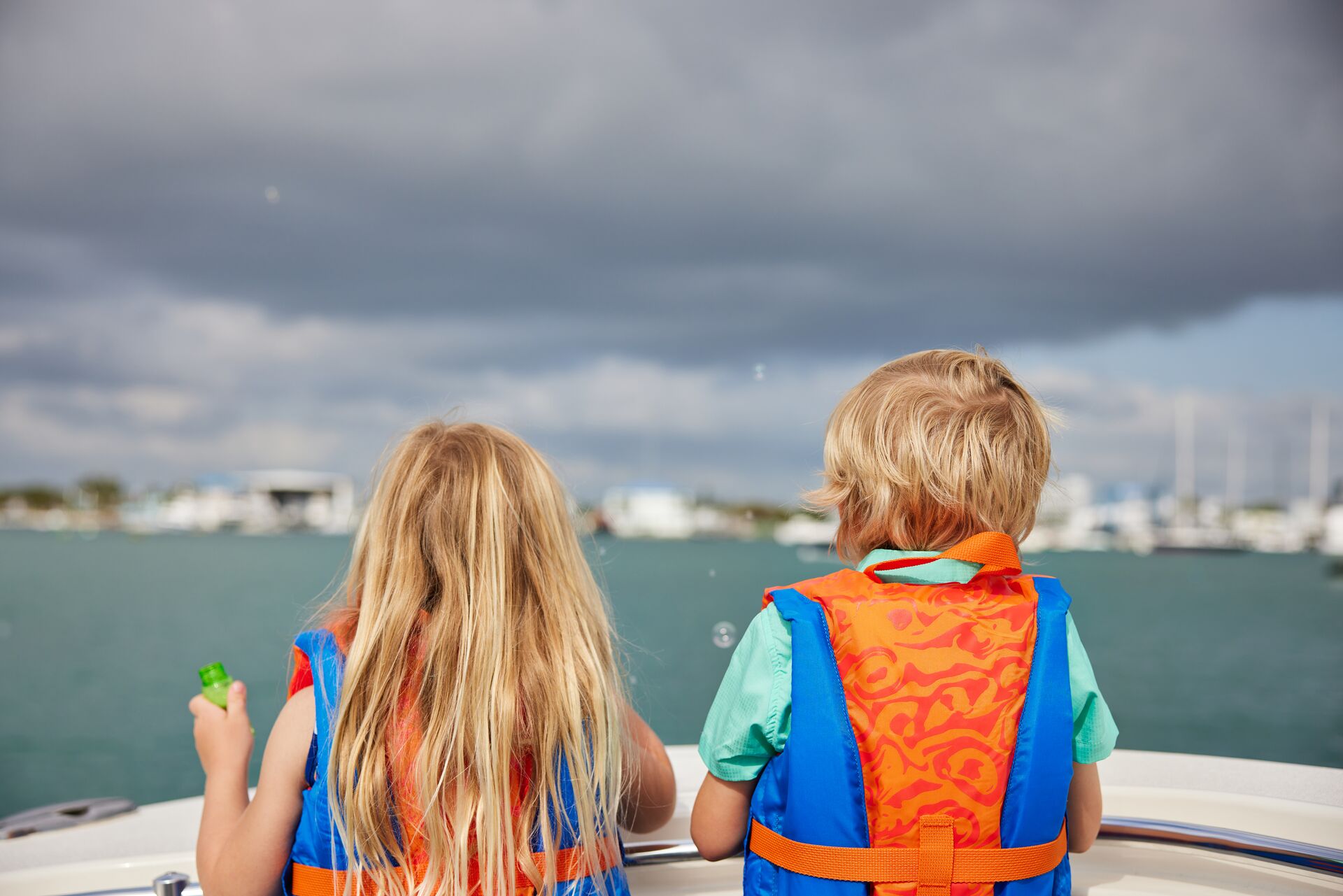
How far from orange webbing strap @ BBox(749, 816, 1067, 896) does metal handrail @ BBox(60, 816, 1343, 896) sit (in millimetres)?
414

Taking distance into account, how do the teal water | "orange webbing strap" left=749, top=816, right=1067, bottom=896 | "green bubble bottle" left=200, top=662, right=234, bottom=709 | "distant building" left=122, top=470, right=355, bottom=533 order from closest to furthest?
"orange webbing strap" left=749, top=816, right=1067, bottom=896, "green bubble bottle" left=200, top=662, right=234, bottom=709, the teal water, "distant building" left=122, top=470, right=355, bottom=533

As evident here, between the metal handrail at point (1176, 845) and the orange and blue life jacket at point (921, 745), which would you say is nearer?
the orange and blue life jacket at point (921, 745)

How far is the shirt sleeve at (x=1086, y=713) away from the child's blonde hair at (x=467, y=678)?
66 centimetres

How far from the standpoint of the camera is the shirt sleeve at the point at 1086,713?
1.32m

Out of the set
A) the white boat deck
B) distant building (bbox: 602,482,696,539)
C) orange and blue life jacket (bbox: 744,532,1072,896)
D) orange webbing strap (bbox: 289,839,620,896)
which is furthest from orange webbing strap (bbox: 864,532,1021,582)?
distant building (bbox: 602,482,696,539)

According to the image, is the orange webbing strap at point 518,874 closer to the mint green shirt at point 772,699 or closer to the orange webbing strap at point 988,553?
the mint green shirt at point 772,699

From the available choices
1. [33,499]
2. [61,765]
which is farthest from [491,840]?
[33,499]

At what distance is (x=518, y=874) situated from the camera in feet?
4.55

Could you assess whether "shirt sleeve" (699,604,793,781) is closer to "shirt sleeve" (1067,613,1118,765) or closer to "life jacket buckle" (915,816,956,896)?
"life jacket buckle" (915,816,956,896)

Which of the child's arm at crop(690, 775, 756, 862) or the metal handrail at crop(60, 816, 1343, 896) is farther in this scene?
the metal handrail at crop(60, 816, 1343, 896)

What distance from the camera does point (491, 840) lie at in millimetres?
1333

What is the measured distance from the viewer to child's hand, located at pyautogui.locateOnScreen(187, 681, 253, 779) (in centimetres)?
146

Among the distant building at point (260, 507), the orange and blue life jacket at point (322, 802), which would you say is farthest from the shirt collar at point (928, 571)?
the distant building at point (260, 507)

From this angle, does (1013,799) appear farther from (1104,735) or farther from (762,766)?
(762,766)
